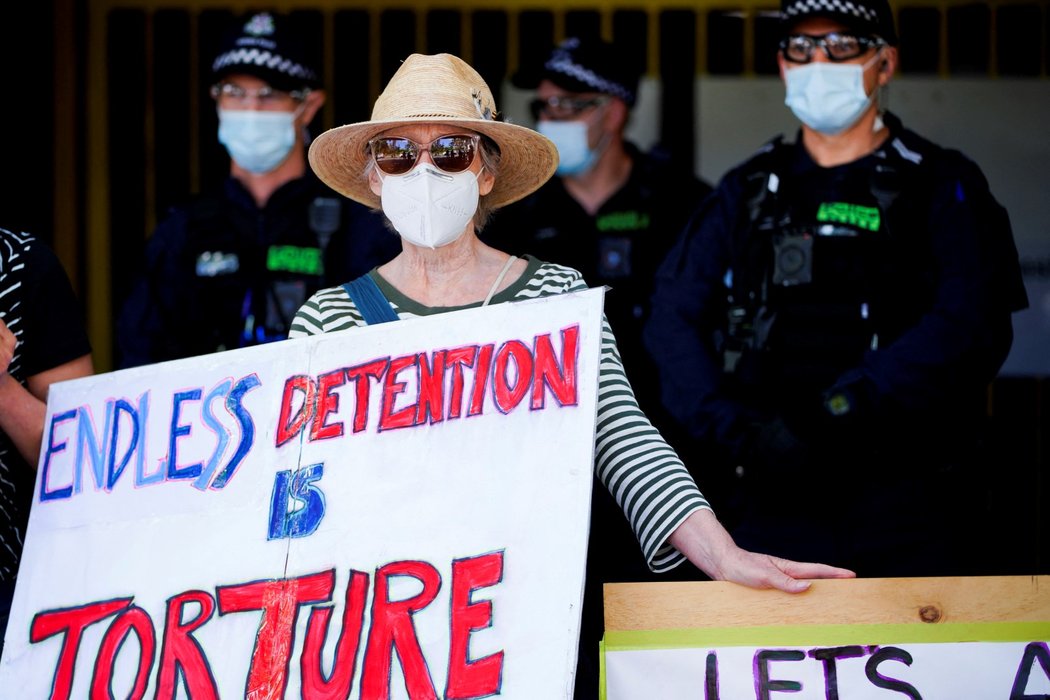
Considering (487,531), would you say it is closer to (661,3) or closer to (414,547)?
(414,547)

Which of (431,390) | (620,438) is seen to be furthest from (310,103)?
(620,438)

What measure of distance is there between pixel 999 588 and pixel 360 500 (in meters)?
1.18

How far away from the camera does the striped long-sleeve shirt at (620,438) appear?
272cm

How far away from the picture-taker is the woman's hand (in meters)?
2.59

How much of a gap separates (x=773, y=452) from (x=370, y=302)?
4.41ft

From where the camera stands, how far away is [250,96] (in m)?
4.64

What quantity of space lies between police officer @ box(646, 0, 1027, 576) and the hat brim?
1.01 meters

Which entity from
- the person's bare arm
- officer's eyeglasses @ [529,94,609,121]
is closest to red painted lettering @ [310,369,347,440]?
the person's bare arm

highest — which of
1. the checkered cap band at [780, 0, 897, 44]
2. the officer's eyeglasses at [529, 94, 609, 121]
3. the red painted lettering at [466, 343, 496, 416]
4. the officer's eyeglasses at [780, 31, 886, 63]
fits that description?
the checkered cap band at [780, 0, 897, 44]

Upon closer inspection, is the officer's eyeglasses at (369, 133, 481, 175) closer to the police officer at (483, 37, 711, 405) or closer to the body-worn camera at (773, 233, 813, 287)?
the body-worn camera at (773, 233, 813, 287)

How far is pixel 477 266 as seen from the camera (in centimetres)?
294

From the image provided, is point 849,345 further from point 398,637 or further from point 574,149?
point 398,637

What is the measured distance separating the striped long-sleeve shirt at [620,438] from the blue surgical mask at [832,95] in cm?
139

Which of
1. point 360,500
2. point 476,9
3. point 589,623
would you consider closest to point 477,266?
point 360,500
